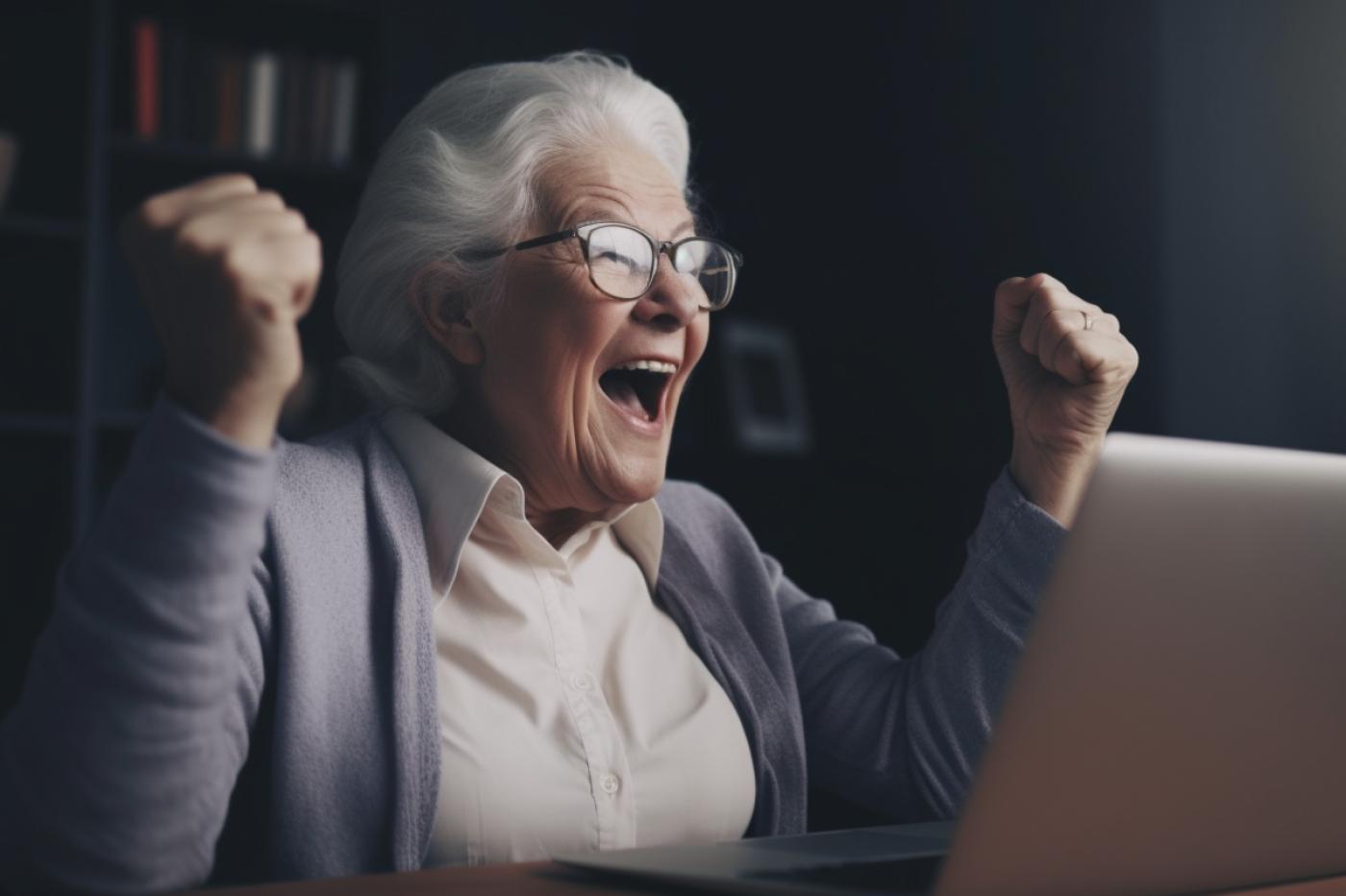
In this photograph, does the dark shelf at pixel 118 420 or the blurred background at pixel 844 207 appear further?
the dark shelf at pixel 118 420

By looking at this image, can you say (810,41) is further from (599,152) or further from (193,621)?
(193,621)

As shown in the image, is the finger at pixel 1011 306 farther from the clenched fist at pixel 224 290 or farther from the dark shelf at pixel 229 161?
the dark shelf at pixel 229 161

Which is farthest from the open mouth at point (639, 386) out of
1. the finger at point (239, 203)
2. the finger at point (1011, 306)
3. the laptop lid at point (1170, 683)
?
the laptop lid at point (1170, 683)

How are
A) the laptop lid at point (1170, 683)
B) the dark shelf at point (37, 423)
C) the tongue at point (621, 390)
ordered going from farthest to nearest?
the dark shelf at point (37, 423) → the tongue at point (621, 390) → the laptop lid at point (1170, 683)

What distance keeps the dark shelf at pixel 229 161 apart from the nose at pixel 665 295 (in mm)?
1957

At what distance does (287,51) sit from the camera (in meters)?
3.14

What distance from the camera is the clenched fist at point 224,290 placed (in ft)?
2.40

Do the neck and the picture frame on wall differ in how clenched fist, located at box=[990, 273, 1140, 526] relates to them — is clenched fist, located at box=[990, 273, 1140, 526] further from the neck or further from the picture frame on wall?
the picture frame on wall

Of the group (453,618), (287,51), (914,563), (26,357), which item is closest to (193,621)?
(453,618)

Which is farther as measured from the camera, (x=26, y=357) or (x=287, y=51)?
(x=287, y=51)

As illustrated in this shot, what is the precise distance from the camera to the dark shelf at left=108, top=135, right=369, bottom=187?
294cm

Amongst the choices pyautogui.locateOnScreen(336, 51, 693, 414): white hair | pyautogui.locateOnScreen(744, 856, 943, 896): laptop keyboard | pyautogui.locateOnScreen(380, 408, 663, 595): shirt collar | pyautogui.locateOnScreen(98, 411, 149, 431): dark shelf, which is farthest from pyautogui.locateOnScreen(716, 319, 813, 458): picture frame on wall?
pyautogui.locateOnScreen(744, 856, 943, 896): laptop keyboard

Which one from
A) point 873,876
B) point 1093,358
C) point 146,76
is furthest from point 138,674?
point 146,76

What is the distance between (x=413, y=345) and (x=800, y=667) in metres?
0.57
